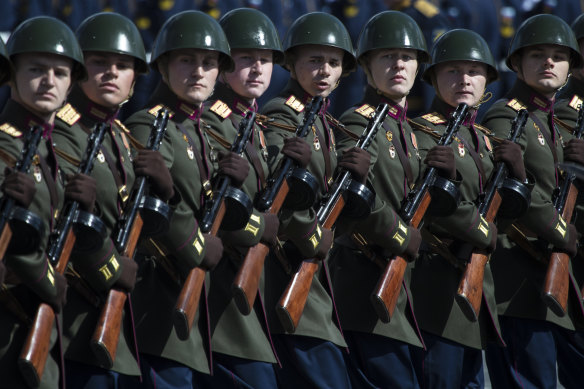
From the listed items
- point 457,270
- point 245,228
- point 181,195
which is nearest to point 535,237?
point 457,270

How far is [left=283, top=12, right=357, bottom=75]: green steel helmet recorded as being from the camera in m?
7.94

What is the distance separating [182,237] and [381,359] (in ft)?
5.66

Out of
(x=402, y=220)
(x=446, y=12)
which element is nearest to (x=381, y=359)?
(x=402, y=220)

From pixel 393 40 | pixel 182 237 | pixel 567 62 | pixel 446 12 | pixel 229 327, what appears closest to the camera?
pixel 182 237

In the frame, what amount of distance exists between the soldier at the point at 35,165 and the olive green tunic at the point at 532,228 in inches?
132

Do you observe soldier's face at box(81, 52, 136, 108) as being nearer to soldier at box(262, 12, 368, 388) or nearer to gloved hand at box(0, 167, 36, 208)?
soldier at box(262, 12, 368, 388)

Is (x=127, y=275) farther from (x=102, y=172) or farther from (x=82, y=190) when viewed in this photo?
(x=82, y=190)

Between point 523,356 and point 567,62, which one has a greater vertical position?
point 567,62

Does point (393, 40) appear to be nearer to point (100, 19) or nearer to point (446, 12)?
point (100, 19)

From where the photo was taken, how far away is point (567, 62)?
900 cm

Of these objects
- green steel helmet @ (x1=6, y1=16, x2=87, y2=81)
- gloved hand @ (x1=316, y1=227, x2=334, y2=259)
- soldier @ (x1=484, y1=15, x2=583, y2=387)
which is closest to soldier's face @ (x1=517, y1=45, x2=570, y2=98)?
soldier @ (x1=484, y1=15, x2=583, y2=387)

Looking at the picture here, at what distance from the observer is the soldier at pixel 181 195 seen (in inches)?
260

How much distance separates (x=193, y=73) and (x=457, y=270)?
2.17 meters

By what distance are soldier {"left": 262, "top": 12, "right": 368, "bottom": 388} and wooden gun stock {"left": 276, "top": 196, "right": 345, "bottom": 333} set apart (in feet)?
0.24
